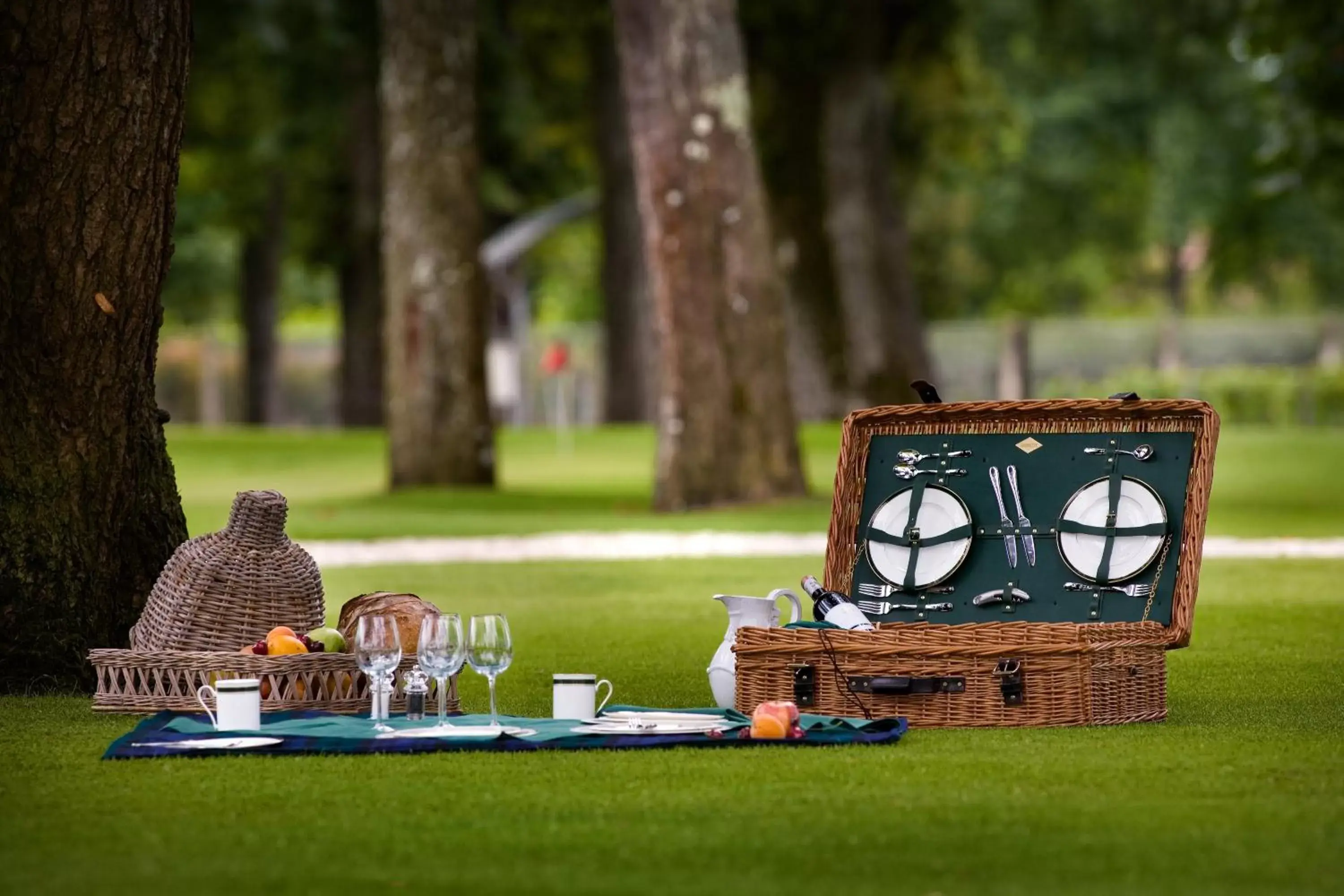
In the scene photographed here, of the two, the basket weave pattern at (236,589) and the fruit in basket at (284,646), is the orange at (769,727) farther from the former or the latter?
the basket weave pattern at (236,589)

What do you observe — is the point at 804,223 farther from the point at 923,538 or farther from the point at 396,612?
the point at 396,612

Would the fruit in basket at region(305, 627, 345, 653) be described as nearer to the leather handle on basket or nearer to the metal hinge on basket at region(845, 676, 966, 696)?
the metal hinge on basket at region(845, 676, 966, 696)

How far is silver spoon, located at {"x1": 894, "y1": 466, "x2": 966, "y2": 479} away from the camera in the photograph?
8.52 m

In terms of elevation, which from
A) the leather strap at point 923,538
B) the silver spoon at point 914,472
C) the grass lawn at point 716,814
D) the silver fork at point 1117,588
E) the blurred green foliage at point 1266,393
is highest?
the blurred green foliage at point 1266,393

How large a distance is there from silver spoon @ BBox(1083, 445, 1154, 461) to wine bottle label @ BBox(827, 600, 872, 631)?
1144mm

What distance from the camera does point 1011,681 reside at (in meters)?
7.36

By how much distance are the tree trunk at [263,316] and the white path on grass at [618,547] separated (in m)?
26.0

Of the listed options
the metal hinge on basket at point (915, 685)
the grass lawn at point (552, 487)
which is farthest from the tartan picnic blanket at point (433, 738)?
the grass lawn at point (552, 487)

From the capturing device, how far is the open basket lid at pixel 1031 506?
8.02m

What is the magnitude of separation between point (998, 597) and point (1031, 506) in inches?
15.0

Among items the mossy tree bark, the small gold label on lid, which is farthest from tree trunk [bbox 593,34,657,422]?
the small gold label on lid

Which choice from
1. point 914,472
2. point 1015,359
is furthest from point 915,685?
point 1015,359

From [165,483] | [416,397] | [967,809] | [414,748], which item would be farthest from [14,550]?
[416,397]

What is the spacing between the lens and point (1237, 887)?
483 centimetres
